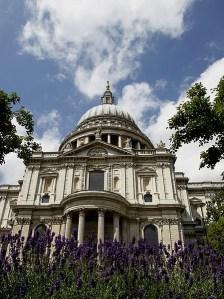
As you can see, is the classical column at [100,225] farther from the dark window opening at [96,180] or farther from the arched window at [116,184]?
the arched window at [116,184]

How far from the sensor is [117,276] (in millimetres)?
9891

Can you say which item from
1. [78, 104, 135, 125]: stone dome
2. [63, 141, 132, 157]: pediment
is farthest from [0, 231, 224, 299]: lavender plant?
[78, 104, 135, 125]: stone dome

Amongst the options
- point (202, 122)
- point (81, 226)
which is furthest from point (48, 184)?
point (202, 122)

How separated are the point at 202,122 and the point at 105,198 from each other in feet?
53.9

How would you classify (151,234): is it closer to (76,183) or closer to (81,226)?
(81,226)

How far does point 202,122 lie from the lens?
17016 millimetres

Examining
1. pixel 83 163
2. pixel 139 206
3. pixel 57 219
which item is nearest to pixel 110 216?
pixel 139 206

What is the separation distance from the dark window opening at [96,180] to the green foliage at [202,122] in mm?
18873

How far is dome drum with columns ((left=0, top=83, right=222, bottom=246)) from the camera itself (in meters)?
31.5

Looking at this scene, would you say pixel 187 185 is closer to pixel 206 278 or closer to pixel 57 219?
pixel 57 219

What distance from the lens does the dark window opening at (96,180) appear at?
36.3m

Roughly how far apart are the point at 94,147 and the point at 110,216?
34.3 ft

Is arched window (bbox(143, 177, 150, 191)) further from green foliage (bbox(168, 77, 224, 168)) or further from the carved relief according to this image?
green foliage (bbox(168, 77, 224, 168))

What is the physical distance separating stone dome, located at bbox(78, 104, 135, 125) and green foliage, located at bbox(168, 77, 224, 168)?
44.0 meters
